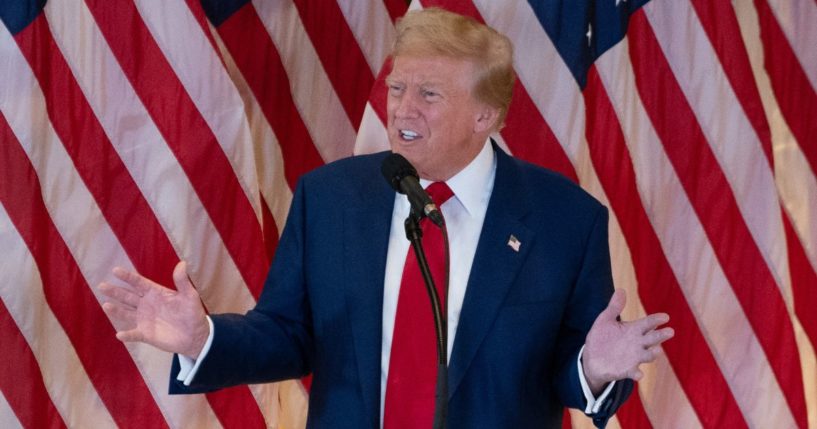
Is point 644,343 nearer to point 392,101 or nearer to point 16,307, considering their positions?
point 392,101

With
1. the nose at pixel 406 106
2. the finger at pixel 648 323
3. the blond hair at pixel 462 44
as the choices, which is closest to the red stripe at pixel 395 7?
the blond hair at pixel 462 44

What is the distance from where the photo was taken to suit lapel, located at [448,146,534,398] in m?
2.52

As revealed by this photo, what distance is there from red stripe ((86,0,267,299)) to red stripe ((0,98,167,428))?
0.55 feet

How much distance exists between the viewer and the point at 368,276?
256cm

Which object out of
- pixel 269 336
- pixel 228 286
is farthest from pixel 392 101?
pixel 228 286

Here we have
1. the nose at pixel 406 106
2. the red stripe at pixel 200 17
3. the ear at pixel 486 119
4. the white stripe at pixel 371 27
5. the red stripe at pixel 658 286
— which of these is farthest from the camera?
the white stripe at pixel 371 27

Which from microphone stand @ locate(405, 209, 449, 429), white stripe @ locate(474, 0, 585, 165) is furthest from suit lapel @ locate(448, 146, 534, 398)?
white stripe @ locate(474, 0, 585, 165)

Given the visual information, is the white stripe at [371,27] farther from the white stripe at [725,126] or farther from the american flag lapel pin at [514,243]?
the american flag lapel pin at [514,243]

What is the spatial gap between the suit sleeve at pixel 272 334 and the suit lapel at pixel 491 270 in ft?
1.05

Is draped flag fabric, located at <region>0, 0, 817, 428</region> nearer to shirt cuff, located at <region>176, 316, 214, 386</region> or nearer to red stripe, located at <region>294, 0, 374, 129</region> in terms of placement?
red stripe, located at <region>294, 0, 374, 129</region>

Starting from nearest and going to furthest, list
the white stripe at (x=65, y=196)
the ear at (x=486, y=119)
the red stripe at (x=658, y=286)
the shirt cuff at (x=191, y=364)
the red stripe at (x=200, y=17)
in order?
1. the shirt cuff at (x=191, y=364)
2. the ear at (x=486, y=119)
3. the white stripe at (x=65, y=196)
4. the red stripe at (x=200, y=17)
5. the red stripe at (x=658, y=286)

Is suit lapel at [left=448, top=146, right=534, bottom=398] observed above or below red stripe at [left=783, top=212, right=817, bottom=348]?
above

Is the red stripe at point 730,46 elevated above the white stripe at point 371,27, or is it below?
below

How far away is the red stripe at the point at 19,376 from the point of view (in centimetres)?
322
